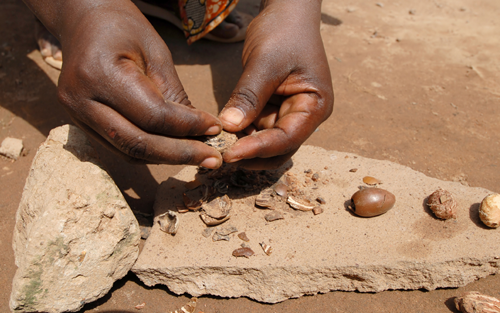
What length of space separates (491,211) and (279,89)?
1512 mm

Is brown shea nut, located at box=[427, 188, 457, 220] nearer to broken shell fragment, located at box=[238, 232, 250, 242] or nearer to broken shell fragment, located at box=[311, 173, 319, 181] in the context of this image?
broken shell fragment, located at box=[311, 173, 319, 181]

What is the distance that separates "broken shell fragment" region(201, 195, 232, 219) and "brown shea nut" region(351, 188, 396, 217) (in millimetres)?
826

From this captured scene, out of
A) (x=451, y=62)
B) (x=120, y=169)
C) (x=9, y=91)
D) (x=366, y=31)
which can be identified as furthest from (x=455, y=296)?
(x=9, y=91)

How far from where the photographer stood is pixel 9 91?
12.2ft

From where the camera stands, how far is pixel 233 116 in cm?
214

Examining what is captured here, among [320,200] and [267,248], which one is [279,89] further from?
[267,248]

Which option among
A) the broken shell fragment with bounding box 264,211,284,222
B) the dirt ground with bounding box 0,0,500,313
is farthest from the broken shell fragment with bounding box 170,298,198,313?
the broken shell fragment with bounding box 264,211,284,222

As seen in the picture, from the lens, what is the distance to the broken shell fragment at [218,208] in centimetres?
232

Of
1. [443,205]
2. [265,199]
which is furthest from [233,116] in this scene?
[443,205]

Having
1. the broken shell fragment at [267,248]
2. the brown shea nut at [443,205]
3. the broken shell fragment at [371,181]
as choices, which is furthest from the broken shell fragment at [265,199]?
the brown shea nut at [443,205]

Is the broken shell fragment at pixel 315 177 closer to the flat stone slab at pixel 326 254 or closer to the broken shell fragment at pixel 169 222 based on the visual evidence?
the flat stone slab at pixel 326 254

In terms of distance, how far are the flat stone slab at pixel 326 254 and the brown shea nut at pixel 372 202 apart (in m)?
0.07

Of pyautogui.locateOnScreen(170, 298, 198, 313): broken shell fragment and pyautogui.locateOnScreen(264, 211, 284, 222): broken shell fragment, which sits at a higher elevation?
pyautogui.locateOnScreen(264, 211, 284, 222): broken shell fragment

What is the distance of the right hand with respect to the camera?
70.9 inches
